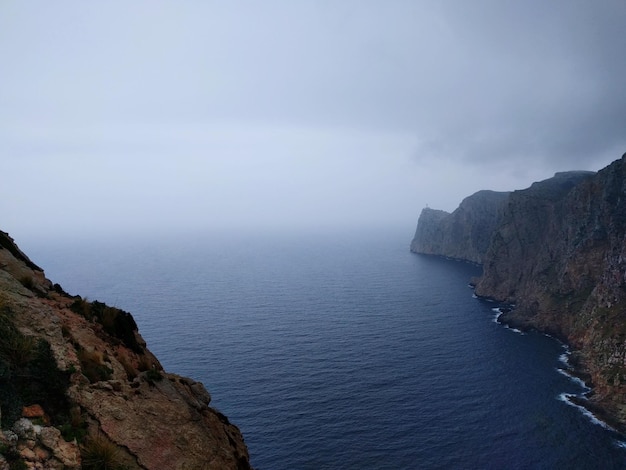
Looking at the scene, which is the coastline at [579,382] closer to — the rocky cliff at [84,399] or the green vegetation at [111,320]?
the rocky cliff at [84,399]

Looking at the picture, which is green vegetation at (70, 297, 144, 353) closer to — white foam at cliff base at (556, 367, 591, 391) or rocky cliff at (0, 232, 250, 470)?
rocky cliff at (0, 232, 250, 470)

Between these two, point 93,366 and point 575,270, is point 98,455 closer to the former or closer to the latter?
point 93,366

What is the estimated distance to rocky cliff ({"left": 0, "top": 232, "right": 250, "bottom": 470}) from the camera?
15016mm

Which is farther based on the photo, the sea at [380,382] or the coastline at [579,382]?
the coastline at [579,382]

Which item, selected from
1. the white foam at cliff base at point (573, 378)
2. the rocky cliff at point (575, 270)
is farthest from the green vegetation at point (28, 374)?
the white foam at cliff base at point (573, 378)

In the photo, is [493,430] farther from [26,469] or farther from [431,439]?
[26,469]

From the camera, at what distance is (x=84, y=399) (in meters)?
17.6

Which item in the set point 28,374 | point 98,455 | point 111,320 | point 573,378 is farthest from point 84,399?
point 573,378

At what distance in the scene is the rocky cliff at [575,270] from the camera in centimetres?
8662

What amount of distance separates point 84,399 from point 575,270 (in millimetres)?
139251

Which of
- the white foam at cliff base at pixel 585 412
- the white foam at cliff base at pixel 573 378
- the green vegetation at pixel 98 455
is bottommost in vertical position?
the white foam at cliff base at pixel 585 412

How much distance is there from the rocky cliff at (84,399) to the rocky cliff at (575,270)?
78.0 metres

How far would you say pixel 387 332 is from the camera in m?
113

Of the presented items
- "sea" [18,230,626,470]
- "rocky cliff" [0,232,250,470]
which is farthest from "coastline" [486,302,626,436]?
"rocky cliff" [0,232,250,470]
